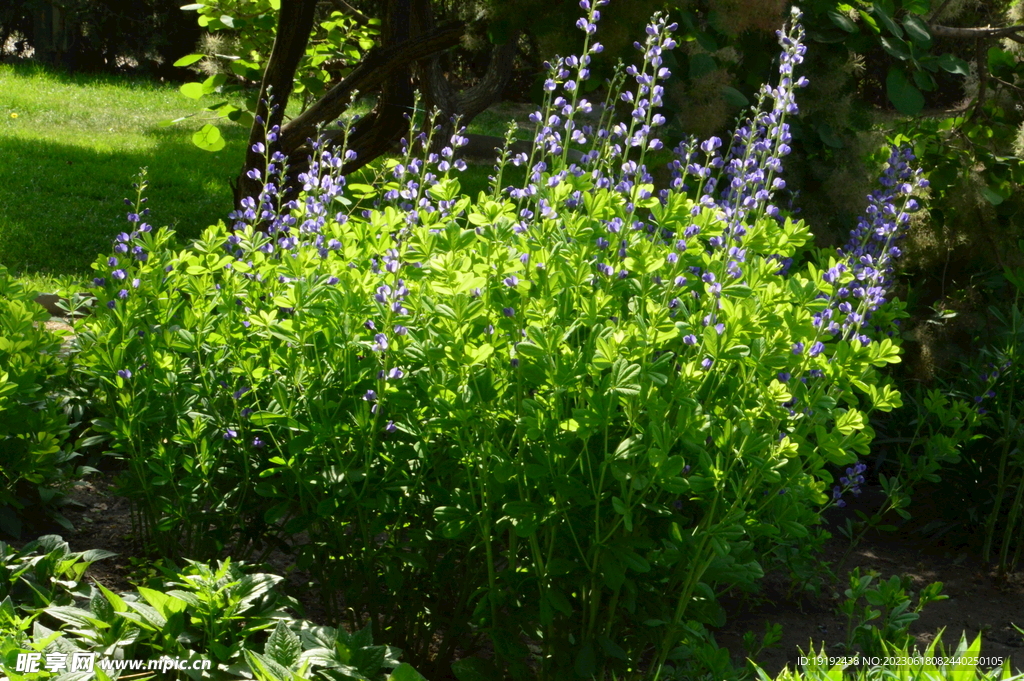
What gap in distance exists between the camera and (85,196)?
7.77 metres

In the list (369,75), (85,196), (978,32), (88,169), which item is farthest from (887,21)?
(88,169)

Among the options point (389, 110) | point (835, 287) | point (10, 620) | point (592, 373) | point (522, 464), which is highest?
point (389, 110)

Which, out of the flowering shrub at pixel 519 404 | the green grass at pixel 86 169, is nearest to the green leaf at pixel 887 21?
the flowering shrub at pixel 519 404

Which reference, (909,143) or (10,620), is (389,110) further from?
(10,620)

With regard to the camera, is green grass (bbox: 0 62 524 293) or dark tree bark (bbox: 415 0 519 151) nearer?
dark tree bark (bbox: 415 0 519 151)

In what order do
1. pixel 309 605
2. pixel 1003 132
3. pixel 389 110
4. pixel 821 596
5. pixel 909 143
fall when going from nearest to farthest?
pixel 309 605
pixel 821 596
pixel 909 143
pixel 1003 132
pixel 389 110

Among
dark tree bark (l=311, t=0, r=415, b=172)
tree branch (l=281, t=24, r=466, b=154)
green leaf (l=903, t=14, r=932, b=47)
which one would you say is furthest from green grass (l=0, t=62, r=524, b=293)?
green leaf (l=903, t=14, r=932, b=47)

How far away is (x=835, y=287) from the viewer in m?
2.50

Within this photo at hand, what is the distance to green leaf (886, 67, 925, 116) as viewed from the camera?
4094mm

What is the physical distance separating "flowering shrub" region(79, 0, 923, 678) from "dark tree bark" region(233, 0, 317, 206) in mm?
2112

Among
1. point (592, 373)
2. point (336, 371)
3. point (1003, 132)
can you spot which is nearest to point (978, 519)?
point (1003, 132)

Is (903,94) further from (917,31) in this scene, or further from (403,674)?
(403,674)

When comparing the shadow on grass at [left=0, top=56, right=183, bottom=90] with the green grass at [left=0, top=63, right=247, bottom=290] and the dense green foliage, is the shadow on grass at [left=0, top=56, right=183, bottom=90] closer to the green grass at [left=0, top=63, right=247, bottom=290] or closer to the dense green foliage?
the green grass at [left=0, top=63, right=247, bottom=290]

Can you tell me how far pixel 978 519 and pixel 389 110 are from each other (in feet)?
11.3
